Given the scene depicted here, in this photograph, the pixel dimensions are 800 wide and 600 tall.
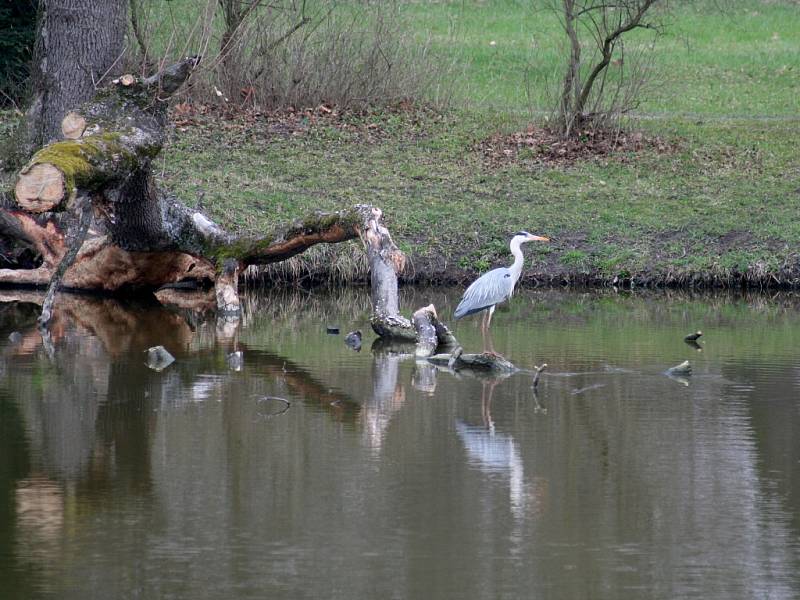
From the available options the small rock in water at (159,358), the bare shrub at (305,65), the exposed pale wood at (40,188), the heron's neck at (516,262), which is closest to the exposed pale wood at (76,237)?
the exposed pale wood at (40,188)

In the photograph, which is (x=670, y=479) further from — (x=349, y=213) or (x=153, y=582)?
(x=349, y=213)

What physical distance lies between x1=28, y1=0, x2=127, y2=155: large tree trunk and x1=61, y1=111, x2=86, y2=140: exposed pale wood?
3.64 metres

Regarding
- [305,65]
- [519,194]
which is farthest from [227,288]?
[305,65]

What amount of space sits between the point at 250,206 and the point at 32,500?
12.0 meters

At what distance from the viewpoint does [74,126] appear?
1307 centimetres

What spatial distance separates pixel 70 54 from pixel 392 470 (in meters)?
10.9

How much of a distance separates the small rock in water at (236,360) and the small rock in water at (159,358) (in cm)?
51

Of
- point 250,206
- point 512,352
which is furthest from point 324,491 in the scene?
point 250,206

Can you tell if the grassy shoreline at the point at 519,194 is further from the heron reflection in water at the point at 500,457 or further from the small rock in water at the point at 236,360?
the heron reflection in water at the point at 500,457

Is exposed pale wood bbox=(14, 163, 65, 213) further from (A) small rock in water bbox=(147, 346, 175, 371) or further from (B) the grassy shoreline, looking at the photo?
(B) the grassy shoreline

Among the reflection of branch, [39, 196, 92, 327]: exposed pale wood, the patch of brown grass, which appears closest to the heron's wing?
the reflection of branch

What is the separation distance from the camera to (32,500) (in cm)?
744

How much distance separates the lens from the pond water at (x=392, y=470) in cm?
638

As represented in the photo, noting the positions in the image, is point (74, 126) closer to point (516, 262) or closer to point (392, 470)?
→ point (516, 262)
